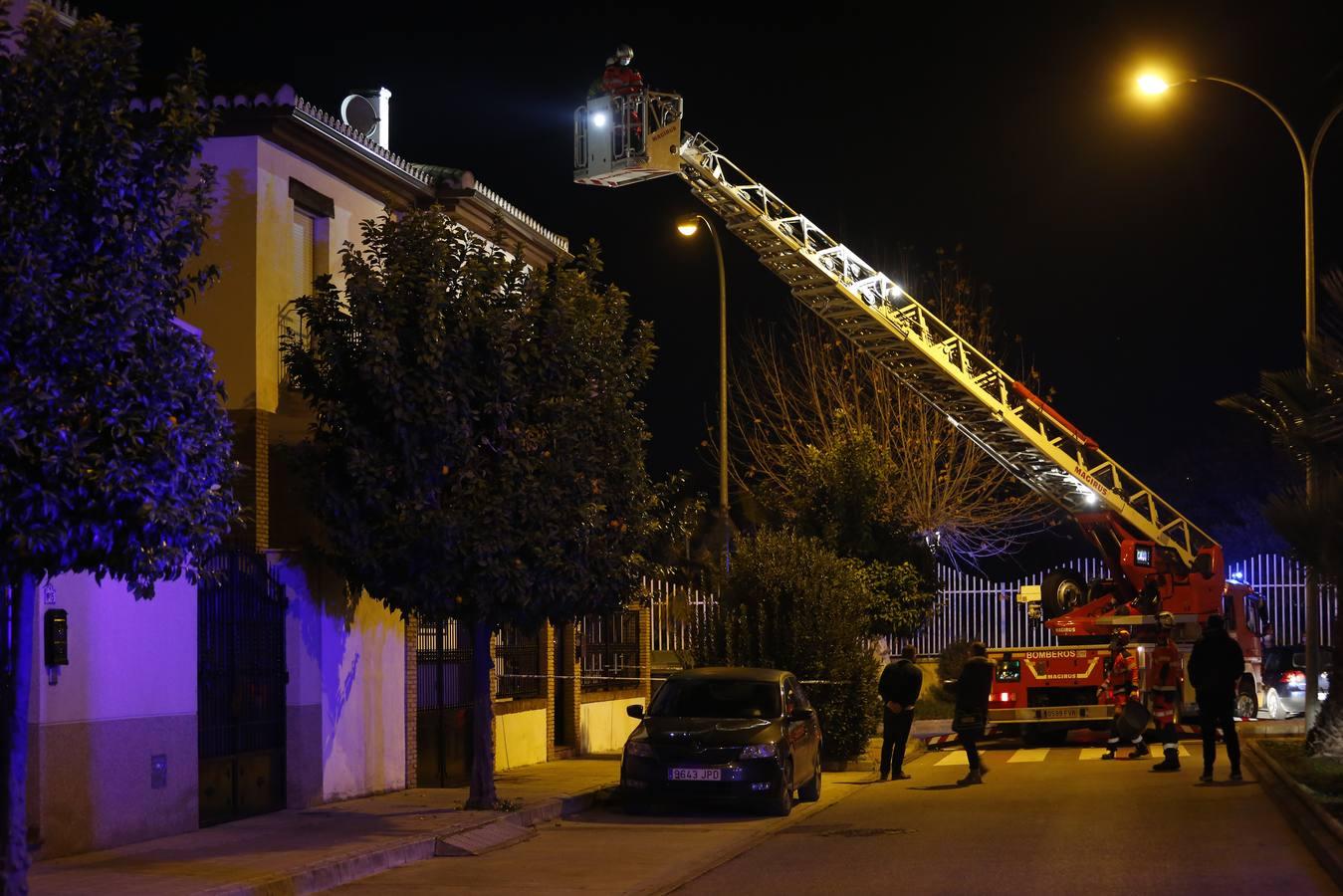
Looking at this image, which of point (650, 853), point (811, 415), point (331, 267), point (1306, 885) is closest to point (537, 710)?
point (331, 267)

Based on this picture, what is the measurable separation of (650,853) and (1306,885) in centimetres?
512

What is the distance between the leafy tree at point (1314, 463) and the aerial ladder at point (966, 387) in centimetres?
447

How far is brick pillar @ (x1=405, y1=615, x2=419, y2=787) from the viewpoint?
1827 cm

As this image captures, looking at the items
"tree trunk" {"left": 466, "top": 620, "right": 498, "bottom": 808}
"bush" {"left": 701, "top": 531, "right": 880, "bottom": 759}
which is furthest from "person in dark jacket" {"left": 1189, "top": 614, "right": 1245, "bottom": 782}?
"tree trunk" {"left": 466, "top": 620, "right": 498, "bottom": 808}

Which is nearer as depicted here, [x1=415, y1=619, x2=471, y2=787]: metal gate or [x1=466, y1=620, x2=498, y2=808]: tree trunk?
[x1=466, y1=620, x2=498, y2=808]: tree trunk

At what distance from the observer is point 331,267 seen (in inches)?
721

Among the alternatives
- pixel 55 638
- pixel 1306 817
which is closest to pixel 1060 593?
pixel 1306 817

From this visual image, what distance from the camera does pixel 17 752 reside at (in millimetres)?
9031

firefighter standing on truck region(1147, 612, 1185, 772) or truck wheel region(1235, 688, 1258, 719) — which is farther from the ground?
firefighter standing on truck region(1147, 612, 1185, 772)

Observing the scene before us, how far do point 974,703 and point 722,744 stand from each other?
14.4ft

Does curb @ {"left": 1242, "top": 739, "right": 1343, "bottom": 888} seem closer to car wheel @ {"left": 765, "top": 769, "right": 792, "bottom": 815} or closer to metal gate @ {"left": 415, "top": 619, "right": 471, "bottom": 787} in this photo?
car wheel @ {"left": 765, "top": 769, "right": 792, "bottom": 815}

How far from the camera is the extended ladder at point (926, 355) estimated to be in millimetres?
24031

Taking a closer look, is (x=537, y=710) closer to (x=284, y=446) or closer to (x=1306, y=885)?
(x=284, y=446)

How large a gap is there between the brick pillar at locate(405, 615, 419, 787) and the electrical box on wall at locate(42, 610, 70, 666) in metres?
5.83
